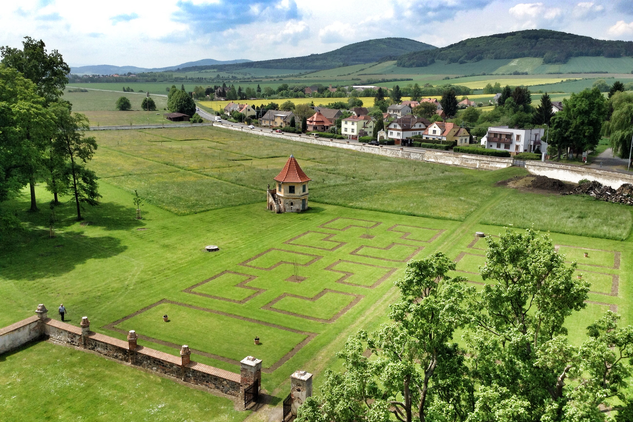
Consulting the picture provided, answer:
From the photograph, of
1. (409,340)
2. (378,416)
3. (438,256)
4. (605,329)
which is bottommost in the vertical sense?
(378,416)

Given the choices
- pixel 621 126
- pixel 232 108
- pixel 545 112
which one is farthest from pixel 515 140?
pixel 232 108

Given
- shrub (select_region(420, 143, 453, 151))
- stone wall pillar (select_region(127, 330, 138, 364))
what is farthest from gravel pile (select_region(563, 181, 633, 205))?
stone wall pillar (select_region(127, 330, 138, 364))

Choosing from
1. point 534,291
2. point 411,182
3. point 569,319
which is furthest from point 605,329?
point 411,182

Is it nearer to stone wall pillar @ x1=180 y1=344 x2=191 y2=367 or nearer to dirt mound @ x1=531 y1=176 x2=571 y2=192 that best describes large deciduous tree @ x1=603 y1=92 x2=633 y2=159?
dirt mound @ x1=531 y1=176 x2=571 y2=192

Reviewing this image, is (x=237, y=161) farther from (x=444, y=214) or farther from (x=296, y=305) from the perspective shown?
(x=296, y=305)

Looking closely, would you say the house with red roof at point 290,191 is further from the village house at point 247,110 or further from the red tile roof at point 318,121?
the village house at point 247,110

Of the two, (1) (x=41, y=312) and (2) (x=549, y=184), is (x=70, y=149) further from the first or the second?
(2) (x=549, y=184)
